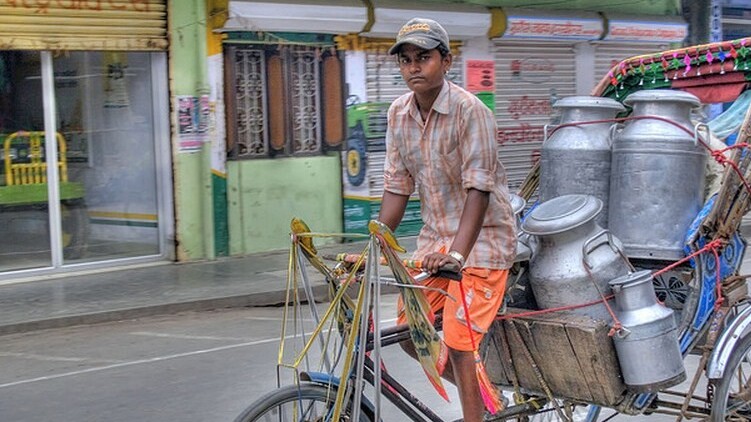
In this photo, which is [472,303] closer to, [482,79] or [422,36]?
[422,36]

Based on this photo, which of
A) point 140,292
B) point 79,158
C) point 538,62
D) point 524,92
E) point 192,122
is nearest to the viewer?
point 140,292

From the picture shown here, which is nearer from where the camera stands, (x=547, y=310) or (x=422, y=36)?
(x=422, y=36)

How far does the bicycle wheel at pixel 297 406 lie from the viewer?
3383 mm

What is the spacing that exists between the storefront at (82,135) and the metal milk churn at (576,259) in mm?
8160

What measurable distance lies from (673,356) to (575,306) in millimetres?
423

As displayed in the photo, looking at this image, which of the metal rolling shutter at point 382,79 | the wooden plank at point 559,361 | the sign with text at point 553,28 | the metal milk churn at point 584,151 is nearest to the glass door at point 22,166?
the metal rolling shutter at point 382,79

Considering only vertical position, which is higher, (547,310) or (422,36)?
(422,36)

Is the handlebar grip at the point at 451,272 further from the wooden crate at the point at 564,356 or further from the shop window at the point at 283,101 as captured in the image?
the shop window at the point at 283,101

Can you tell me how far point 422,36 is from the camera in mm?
3598

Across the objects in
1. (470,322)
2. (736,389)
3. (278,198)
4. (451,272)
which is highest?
(451,272)

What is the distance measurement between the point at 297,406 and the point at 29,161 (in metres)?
8.49

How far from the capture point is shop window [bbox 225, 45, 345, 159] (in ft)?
40.8

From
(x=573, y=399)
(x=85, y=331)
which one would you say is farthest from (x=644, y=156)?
(x=85, y=331)

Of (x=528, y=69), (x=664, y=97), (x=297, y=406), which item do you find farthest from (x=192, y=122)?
(x=297, y=406)
